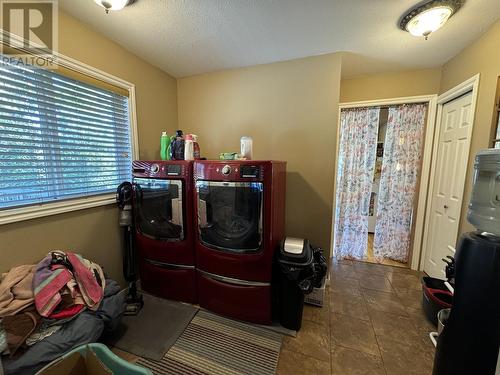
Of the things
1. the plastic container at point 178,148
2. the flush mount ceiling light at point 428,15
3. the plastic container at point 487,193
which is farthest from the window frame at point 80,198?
the plastic container at point 487,193

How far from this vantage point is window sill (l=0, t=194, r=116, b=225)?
125 centimetres

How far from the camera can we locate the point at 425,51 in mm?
1906

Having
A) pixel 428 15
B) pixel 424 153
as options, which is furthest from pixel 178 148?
pixel 424 153

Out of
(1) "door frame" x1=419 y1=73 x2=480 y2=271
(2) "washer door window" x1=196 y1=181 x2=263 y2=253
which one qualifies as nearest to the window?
(1) "door frame" x1=419 y1=73 x2=480 y2=271

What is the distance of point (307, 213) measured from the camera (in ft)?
7.08

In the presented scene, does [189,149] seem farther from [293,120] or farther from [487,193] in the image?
[487,193]

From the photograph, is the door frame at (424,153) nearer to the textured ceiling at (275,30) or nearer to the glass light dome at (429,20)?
the textured ceiling at (275,30)

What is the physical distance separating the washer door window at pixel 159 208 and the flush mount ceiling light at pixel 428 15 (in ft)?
6.82

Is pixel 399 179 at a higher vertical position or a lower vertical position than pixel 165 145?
lower

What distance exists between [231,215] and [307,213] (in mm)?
947

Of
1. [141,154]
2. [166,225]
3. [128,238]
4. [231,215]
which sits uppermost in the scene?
[141,154]

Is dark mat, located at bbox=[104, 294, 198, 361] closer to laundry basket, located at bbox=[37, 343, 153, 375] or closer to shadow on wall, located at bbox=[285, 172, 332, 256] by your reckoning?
laundry basket, located at bbox=[37, 343, 153, 375]

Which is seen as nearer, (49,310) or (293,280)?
(49,310)

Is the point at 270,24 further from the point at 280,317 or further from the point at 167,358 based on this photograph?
the point at 167,358
